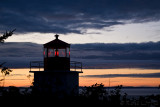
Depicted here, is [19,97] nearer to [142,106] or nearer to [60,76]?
[60,76]

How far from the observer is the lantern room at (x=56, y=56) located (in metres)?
20.1

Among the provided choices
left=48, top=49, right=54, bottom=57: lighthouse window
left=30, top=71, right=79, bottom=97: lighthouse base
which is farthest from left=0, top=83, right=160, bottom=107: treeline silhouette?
left=48, top=49, right=54, bottom=57: lighthouse window

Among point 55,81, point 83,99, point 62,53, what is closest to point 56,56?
point 62,53

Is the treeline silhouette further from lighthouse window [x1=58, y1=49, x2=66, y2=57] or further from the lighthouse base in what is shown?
lighthouse window [x1=58, y1=49, x2=66, y2=57]

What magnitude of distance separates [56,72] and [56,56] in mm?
1409

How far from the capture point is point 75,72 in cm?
2075

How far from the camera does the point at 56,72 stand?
1975cm

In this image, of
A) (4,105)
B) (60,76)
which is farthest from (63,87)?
(4,105)

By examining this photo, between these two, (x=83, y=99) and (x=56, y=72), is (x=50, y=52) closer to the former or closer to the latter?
(x=56, y=72)

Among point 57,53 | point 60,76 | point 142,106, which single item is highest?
point 57,53

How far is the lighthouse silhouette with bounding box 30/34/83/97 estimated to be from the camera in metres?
19.8

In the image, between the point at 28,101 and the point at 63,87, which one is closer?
the point at 28,101

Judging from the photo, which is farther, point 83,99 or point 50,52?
point 50,52

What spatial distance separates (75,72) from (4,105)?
26.7 feet
